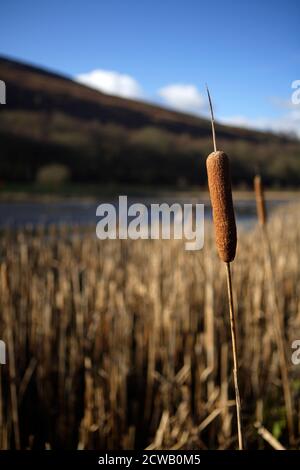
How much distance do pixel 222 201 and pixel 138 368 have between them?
2173 millimetres

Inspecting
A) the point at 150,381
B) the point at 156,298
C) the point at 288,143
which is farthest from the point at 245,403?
the point at 288,143

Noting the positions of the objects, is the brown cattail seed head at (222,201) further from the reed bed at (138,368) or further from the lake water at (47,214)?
the lake water at (47,214)

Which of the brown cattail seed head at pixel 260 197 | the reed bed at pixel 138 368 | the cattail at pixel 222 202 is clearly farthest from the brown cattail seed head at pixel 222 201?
the reed bed at pixel 138 368

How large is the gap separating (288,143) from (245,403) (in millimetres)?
40025

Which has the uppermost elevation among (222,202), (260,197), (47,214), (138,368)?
(47,214)

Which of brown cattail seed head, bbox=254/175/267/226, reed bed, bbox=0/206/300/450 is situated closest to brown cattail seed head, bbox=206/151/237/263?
brown cattail seed head, bbox=254/175/267/226

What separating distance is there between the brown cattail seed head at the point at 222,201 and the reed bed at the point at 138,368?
4.23 ft

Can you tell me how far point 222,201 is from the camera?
580mm

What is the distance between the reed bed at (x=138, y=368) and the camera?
6.86 feet

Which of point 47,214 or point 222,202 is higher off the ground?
point 47,214

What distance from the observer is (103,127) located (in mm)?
A: 35750

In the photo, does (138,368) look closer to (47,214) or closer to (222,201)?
(222,201)

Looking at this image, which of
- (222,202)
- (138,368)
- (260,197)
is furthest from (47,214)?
(222,202)
